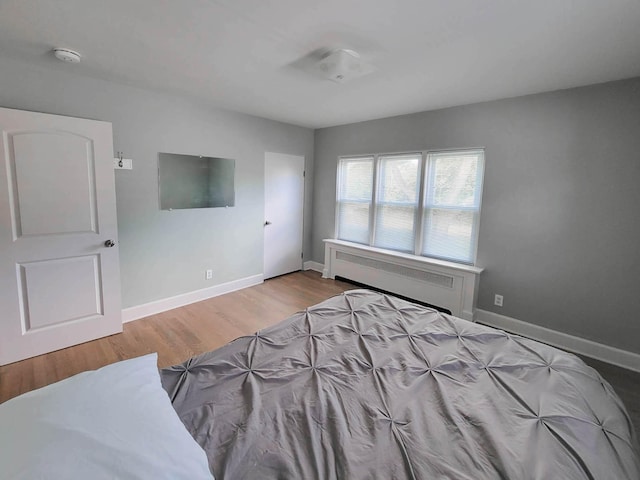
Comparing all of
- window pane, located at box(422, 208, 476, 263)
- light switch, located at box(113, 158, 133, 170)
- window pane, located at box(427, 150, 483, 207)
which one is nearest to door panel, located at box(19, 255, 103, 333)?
light switch, located at box(113, 158, 133, 170)

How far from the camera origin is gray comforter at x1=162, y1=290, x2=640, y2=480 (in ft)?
3.00

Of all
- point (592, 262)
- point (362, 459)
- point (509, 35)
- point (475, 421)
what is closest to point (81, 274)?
point (362, 459)

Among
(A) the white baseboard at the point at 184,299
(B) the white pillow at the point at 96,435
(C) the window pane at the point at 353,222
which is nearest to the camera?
(B) the white pillow at the point at 96,435

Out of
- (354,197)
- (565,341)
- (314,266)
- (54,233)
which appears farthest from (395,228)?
(54,233)

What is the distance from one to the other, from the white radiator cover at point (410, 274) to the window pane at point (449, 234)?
5.8 inches

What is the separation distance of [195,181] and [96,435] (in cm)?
315

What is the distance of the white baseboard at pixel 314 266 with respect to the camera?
5.10 m

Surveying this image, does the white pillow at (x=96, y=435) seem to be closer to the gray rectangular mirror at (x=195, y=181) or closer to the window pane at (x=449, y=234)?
the gray rectangular mirror at (x=195, y=181)

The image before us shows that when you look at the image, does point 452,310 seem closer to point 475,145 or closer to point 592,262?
point 592,262

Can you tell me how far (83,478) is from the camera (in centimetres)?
64

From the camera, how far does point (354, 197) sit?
14.8 ft

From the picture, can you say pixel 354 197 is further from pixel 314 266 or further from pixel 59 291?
pixel 59 291

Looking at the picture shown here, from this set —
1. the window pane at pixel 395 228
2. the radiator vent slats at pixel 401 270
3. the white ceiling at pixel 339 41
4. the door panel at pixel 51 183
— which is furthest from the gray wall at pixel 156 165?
the window pane at pixel 395 228

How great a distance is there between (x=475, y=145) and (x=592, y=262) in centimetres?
155
